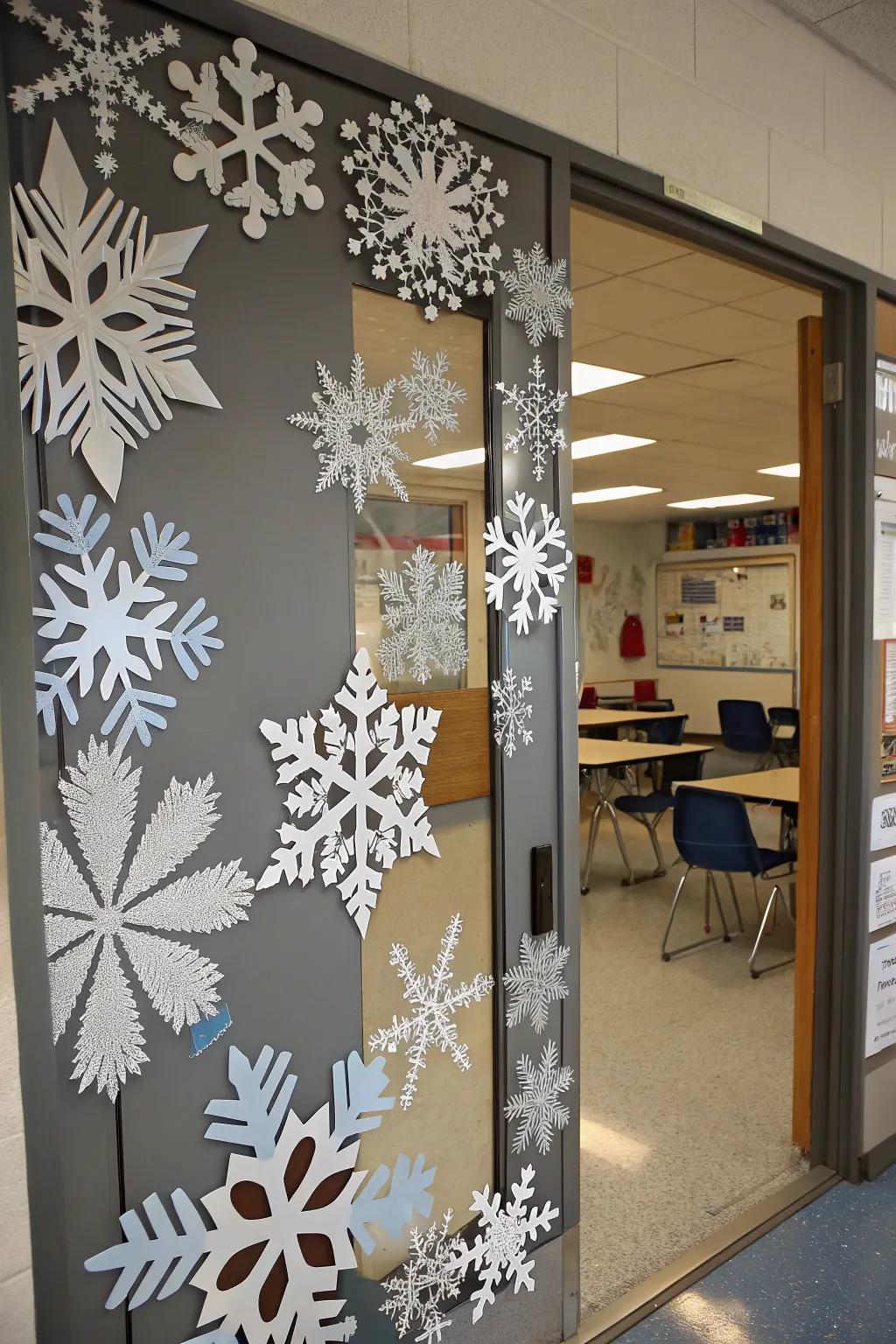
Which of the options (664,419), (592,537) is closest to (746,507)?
(592,537)

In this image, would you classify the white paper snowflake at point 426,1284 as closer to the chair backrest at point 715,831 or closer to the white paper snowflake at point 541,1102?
the white paper snowflake at point 541,1102

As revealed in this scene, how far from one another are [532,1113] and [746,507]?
30.9 ft

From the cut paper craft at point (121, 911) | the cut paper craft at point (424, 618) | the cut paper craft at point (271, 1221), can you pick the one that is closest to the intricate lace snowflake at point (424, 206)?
the cut paper craft at point (424, 618)

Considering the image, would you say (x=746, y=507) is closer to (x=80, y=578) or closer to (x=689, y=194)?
(x=689, y=194)

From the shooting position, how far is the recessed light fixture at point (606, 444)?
617 cm

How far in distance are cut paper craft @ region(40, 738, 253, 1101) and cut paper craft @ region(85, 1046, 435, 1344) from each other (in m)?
0.17

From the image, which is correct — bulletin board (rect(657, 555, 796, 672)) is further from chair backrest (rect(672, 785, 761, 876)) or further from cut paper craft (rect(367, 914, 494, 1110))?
cut paper craft (rect(367, 914, 494, 1110))

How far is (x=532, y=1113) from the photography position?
1.90 m

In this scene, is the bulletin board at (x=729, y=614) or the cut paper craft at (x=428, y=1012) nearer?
the cut paper craft at (x=428, y=1012)

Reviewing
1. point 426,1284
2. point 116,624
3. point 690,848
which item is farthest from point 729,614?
point 116,624

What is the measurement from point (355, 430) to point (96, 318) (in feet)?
1.45

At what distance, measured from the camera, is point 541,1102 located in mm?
1913

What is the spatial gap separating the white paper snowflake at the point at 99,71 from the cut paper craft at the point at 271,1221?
1337 mm

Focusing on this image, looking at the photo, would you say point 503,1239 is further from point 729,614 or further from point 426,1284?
point 729,614
